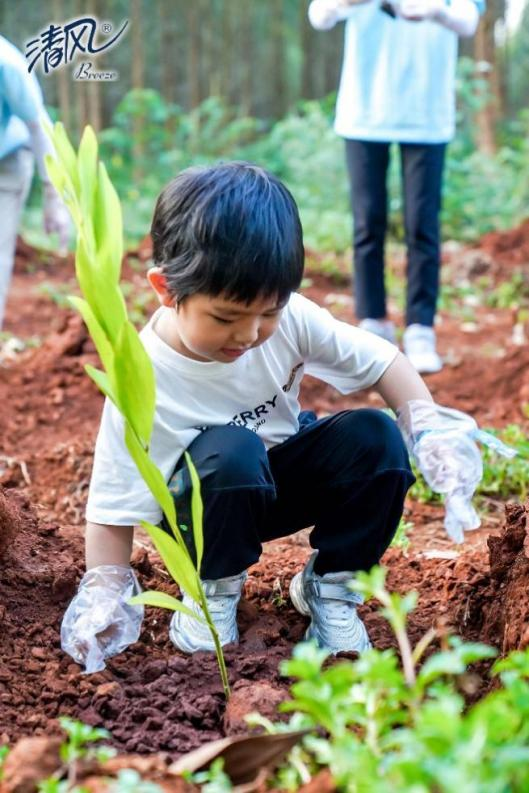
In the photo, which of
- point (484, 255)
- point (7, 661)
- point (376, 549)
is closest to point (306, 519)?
point (376, 549)

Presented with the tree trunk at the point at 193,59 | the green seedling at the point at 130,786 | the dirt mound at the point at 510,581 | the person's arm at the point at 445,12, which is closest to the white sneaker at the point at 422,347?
the person's arm at the point at 445,12

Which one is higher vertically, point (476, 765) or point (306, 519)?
point (476, 765)

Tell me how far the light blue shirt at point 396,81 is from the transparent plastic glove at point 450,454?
236cm

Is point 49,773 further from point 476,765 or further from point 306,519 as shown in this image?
point 306,519

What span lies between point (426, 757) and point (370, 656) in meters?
0.17

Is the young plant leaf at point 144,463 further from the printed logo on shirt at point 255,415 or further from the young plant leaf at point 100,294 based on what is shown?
the printed logo on shirt at point 255,415

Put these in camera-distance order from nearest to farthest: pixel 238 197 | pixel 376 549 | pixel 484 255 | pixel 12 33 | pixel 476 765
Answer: pixel 476 765 → pixel 238 197 → pixel 376 549 → pixel 484 255 → pixel 12 33

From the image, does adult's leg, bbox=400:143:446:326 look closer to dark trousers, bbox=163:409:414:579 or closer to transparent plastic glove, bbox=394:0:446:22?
transparent plastic glove, bbox=394:0:446:22

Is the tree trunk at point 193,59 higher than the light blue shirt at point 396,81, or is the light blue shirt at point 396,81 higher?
the light blue shirt at point 396,81

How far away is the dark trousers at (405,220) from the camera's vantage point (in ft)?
14.0

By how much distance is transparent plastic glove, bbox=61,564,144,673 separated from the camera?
192 centimetres

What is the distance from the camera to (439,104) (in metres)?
4.30

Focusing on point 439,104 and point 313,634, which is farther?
point 439,104

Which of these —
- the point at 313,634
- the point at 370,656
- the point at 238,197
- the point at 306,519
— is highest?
the point at 238,197
